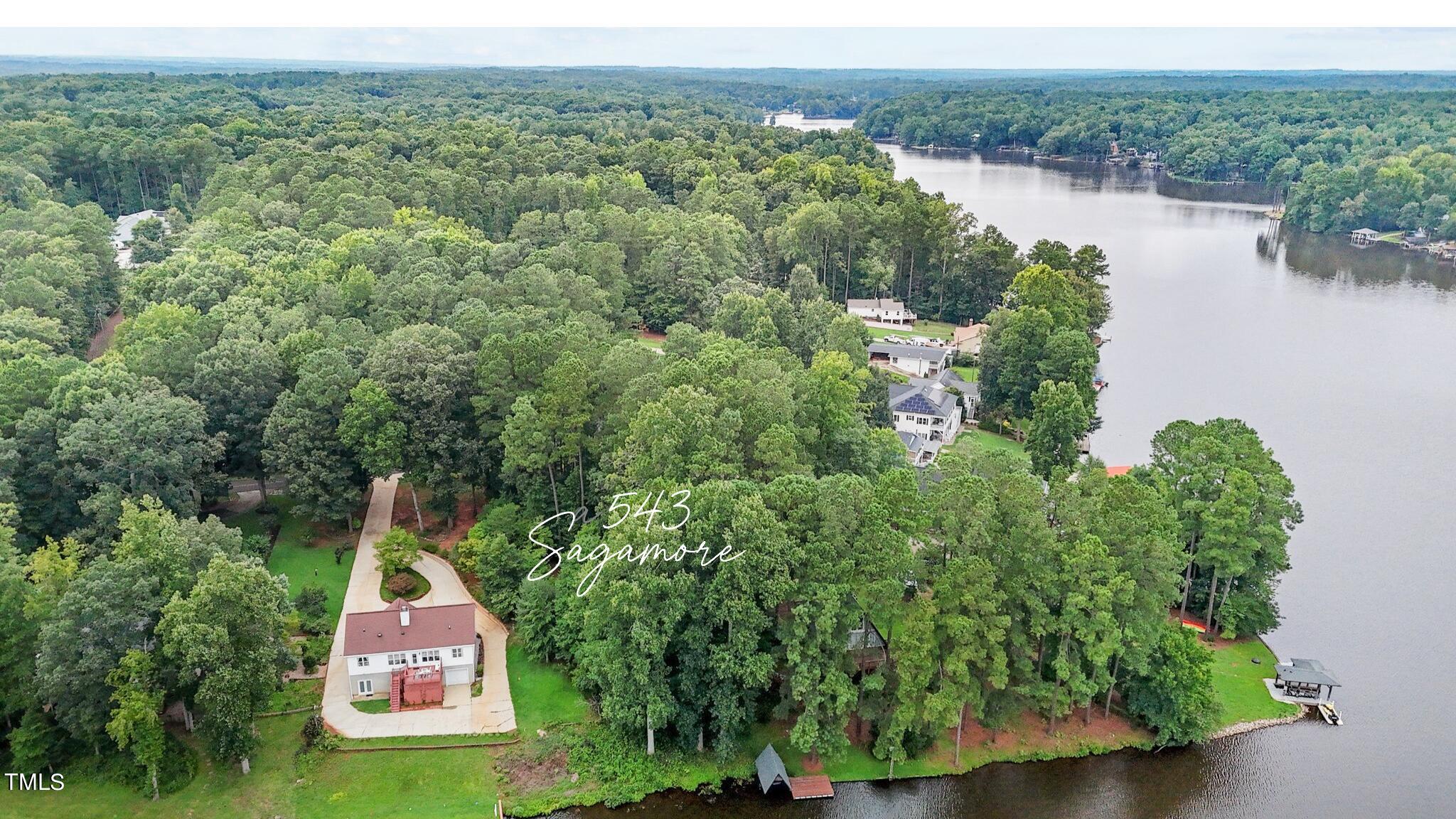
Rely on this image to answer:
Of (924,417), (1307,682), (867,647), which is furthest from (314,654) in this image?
(924,417)

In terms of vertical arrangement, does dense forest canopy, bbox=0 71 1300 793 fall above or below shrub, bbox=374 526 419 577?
above

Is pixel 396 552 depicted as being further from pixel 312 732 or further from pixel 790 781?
pixel 790 781

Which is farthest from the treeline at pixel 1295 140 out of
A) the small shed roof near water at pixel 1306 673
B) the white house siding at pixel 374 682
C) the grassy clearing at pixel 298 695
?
the grassy clearing at pixel 298 695

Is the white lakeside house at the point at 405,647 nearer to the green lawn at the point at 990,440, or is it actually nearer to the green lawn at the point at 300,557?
the green lawn at the point at 300,557

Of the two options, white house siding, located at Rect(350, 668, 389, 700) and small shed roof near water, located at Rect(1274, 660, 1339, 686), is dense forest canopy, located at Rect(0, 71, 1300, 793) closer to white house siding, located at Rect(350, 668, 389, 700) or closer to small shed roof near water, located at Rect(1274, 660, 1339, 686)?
small shed roof near water, located at Rect(1274, 660, 1339, 686)

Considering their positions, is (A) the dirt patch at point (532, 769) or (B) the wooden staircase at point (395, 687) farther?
(B) the wooden staircase at point (395, 687)

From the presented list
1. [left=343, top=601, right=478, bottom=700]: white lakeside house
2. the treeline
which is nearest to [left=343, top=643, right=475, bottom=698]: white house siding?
[left=343, top=601, right=478, bottom=700]: white lakeside house
